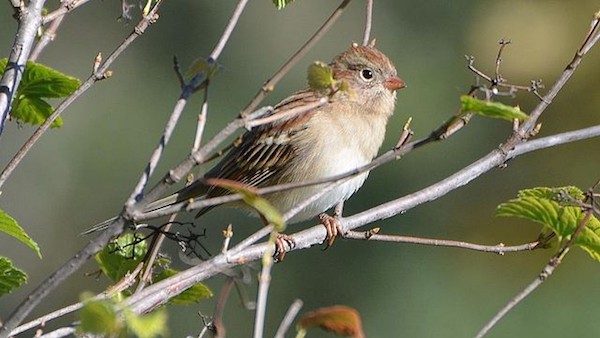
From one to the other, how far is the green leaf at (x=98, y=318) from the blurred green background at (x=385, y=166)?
15.0 ft

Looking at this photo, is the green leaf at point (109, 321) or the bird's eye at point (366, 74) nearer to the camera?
the green leaf at point (109, 321)

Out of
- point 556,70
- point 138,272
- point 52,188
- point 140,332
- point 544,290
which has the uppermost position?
point 52,188

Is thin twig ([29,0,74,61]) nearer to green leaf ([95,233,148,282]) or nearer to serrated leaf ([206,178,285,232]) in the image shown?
green leaf ([95,233,148,282])

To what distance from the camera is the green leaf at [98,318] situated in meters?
1.33

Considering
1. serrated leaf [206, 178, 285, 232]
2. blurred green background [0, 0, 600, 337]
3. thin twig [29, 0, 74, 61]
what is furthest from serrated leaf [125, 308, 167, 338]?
blurred green background [0, 0, 600, 337]

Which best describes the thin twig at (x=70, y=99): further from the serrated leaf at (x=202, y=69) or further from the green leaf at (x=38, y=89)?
the serrated leaf at (x=202, y=69)

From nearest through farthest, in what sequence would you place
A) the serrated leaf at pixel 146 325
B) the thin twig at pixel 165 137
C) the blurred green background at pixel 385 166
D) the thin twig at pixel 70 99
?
the serrated leaf at pixel 146 325 < the thin twig at pixel 165 137 < the thin twig at pixel 70 99 < the blurred green background at pixel 385 166

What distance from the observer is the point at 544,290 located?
19.8 feet

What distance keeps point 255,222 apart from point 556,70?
81.1 inches

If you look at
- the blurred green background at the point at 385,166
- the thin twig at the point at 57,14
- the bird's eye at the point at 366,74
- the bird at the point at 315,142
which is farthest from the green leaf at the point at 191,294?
the blurred green background at the point at 385,166

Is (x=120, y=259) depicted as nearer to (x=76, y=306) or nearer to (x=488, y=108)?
(x=76, y=306)

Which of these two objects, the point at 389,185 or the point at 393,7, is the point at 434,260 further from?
the point at 393,7

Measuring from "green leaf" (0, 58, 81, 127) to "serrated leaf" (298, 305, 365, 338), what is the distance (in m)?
0.83

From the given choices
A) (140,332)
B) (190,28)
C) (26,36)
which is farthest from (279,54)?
(140,332)
